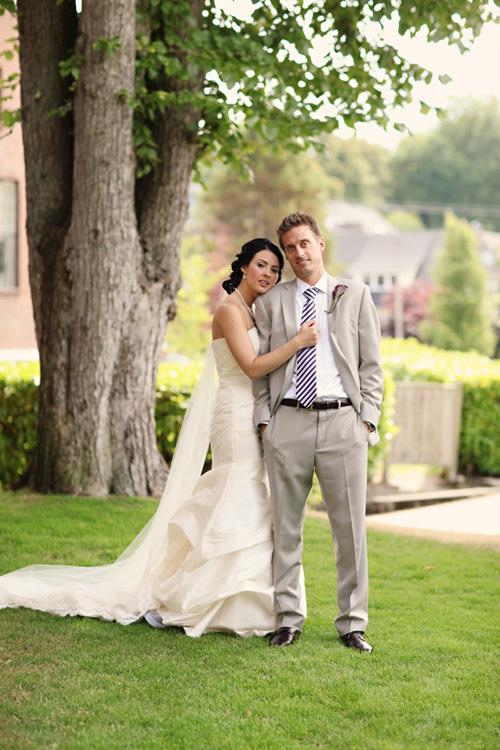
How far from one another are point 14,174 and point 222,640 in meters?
16.0

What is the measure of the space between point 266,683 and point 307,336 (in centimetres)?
177

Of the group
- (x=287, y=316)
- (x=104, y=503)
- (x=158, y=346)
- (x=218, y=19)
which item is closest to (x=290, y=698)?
(x=287, y=316)

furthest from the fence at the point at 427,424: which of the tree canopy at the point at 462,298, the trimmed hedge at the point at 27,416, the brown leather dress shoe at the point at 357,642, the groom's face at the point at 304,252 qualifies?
the tree canopy at the point at 462,298

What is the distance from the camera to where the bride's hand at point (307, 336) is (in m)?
4.41

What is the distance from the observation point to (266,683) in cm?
393

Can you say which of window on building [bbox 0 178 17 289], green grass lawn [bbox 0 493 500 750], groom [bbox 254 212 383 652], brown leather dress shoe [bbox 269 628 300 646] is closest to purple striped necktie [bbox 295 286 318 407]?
groom [bbox 254 212 383 652]

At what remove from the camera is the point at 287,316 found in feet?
15.0

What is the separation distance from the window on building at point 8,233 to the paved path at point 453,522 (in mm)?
11798

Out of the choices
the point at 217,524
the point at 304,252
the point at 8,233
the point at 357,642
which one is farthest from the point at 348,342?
the point at 8,233

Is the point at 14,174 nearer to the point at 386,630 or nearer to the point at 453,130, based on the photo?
the point at 386,630

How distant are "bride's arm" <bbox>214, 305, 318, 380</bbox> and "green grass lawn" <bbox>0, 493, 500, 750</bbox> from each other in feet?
4.99

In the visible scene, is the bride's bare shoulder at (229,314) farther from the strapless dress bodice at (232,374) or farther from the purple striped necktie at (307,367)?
the purple striped necktie at (307,367)

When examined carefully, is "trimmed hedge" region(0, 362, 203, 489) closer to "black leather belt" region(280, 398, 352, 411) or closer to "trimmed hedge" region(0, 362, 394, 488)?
"trimmed hedge" region(0, 362, 394, 488)

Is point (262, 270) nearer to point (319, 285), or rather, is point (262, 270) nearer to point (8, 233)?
point (319, 285)
